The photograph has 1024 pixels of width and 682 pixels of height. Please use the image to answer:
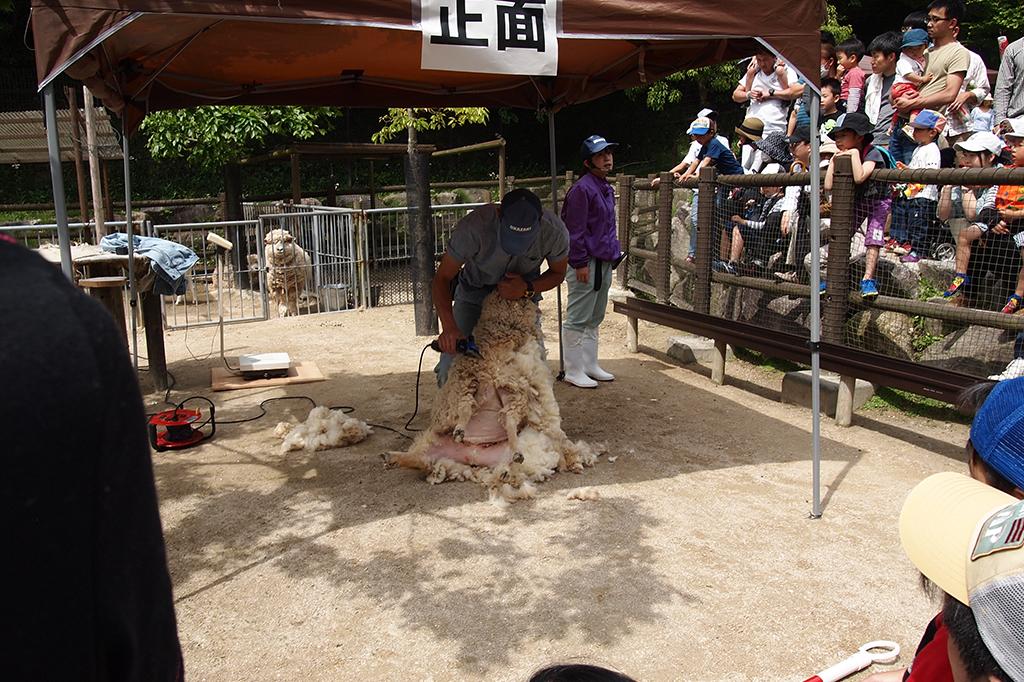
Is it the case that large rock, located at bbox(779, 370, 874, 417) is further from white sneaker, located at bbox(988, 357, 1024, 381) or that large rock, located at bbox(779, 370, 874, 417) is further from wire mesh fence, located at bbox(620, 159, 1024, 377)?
white sneaker, located at bbox(988, 357, 1024, 381)

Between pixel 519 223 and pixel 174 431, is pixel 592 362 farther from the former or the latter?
pixel 174 431

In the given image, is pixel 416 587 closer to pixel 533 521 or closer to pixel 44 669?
A: pixel 533 521

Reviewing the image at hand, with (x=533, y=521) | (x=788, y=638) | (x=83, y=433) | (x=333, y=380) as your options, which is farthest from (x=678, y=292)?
(x=83, y=433)

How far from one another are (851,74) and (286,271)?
7811 mm

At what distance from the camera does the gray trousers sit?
287 inches

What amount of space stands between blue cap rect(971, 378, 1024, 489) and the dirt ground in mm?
1864

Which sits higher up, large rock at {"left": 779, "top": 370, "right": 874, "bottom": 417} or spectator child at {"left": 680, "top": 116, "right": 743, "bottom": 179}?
spectator child at {"left": 680, "top": 116, "right": 743, "bottom": 179}

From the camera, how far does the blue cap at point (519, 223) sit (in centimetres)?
503

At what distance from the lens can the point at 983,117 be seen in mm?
7570

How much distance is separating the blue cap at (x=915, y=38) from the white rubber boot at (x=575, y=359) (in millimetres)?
4614

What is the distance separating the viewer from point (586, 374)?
7.61m

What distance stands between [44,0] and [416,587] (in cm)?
300

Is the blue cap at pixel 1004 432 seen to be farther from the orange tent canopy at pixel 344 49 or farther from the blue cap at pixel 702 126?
the blue cap at pixel 702 126

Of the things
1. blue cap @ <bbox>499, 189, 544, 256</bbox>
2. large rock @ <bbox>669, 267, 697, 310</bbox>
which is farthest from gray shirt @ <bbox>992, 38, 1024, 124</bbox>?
blue cap @ <bbox>499, 189, 544, 256</bbox>
